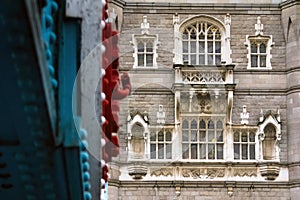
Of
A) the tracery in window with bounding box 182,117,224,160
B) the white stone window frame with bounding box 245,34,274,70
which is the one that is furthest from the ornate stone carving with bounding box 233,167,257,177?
the white stone window frame with bounding box 245,34,274,70

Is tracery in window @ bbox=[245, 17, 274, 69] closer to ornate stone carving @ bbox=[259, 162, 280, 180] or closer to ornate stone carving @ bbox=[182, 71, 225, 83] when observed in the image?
ornate stone carving @ bbox=[182, 71, 225, 83]

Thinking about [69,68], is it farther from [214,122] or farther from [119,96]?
[214,122]

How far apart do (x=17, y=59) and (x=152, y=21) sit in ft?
77.7

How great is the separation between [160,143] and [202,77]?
221cm

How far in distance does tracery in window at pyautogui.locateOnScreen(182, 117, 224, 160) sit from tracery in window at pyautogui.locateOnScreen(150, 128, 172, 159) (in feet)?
1.50

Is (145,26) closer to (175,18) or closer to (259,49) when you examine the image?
(175,18)

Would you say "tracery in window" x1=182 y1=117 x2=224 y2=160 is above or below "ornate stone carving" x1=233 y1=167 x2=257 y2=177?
above

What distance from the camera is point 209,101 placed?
26078mm

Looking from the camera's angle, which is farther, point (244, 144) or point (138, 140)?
point (138, 140)

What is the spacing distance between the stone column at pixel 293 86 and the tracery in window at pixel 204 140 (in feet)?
6.32

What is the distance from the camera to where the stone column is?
2552 centimetres

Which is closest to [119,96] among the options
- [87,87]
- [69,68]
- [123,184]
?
[87,87]

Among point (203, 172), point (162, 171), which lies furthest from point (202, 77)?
point (162, 171)

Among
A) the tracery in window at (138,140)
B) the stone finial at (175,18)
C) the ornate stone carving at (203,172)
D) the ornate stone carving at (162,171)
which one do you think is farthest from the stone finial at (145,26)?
the ornate stone carving at (203,172)
